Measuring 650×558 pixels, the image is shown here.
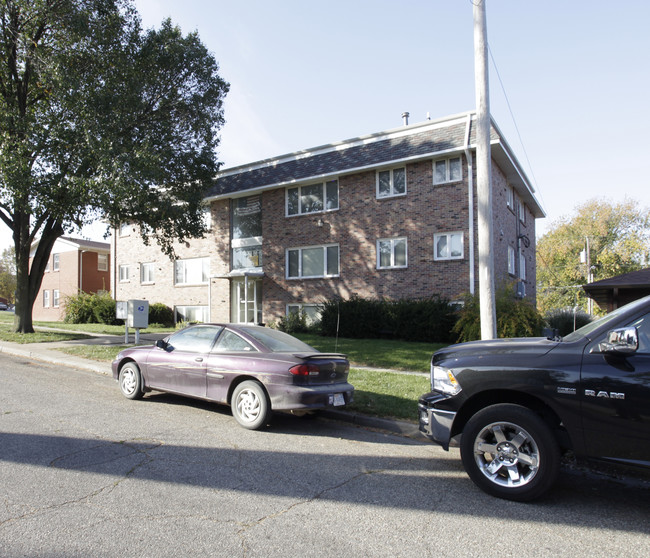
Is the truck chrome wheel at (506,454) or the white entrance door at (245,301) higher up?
the white entrance door at (245,301)

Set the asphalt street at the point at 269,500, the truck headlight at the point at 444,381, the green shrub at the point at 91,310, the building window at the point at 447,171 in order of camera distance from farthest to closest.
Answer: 1. the green shrub at the point at 91,310
2. the building window at the point at 447,171
3. the truck headlight at the point at 444,381
4. the asphalt street at the point at 269,500

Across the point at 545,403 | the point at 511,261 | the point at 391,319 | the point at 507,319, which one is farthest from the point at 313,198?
the point at 545,403

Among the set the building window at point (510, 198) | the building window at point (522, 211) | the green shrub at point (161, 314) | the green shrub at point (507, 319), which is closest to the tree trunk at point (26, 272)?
the green shrub at point (161, 314)

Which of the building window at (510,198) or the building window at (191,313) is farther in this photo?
the building window at (191,313)

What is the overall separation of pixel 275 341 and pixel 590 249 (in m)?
48.6

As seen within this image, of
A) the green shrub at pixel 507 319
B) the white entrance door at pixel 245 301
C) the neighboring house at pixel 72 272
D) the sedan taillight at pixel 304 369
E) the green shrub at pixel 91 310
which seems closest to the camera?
the sedan taillight at pixel 304 369

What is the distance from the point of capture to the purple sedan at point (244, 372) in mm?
6105

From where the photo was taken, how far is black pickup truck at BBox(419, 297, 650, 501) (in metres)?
3.71

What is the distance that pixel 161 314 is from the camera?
25812 mm

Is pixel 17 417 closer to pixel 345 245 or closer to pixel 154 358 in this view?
pixel 154 358

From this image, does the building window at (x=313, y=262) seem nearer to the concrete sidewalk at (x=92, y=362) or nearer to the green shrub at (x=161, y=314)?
the concrete sidewalk at (x=92, y=362)

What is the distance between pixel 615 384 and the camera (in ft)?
12.3

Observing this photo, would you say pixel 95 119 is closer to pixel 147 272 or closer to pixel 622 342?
pixel 147 272

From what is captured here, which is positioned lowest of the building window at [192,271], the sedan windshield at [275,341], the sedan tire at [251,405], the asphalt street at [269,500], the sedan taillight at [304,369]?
the asphalt street at [269,500]
